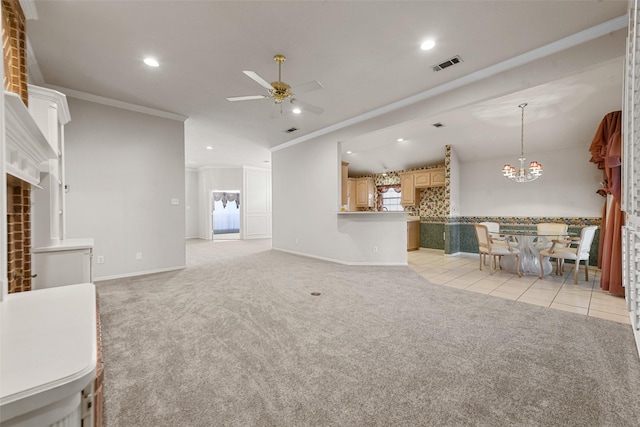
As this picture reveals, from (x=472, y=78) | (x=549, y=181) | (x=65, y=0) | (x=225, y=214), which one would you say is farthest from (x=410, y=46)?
(x=225, y=214)

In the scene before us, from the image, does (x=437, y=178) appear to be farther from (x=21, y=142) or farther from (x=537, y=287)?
(x=21, y=142)

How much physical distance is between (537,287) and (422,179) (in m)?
3.95

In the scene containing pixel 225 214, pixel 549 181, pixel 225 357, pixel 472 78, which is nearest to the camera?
pixel 225 357

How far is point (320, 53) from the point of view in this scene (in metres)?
3.01

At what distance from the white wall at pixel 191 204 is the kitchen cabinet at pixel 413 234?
7851mm

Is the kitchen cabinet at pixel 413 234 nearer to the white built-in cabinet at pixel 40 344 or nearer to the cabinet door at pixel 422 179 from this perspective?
the cabinet door at pixel 422 179

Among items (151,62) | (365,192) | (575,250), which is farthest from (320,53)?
(365,192)

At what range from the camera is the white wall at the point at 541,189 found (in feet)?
17.4

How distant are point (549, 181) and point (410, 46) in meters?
4.94

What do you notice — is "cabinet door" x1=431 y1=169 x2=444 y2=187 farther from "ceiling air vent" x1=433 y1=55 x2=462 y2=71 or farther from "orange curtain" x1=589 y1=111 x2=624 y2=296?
"ceiling air vent" x1=433 y1=55 x2=462 y2=71

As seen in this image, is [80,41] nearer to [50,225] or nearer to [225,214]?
[50,225]

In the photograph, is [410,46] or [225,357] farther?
[410,46]

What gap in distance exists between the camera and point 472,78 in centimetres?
344

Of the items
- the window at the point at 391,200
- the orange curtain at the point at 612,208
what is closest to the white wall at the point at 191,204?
the window at the point at 391,200
